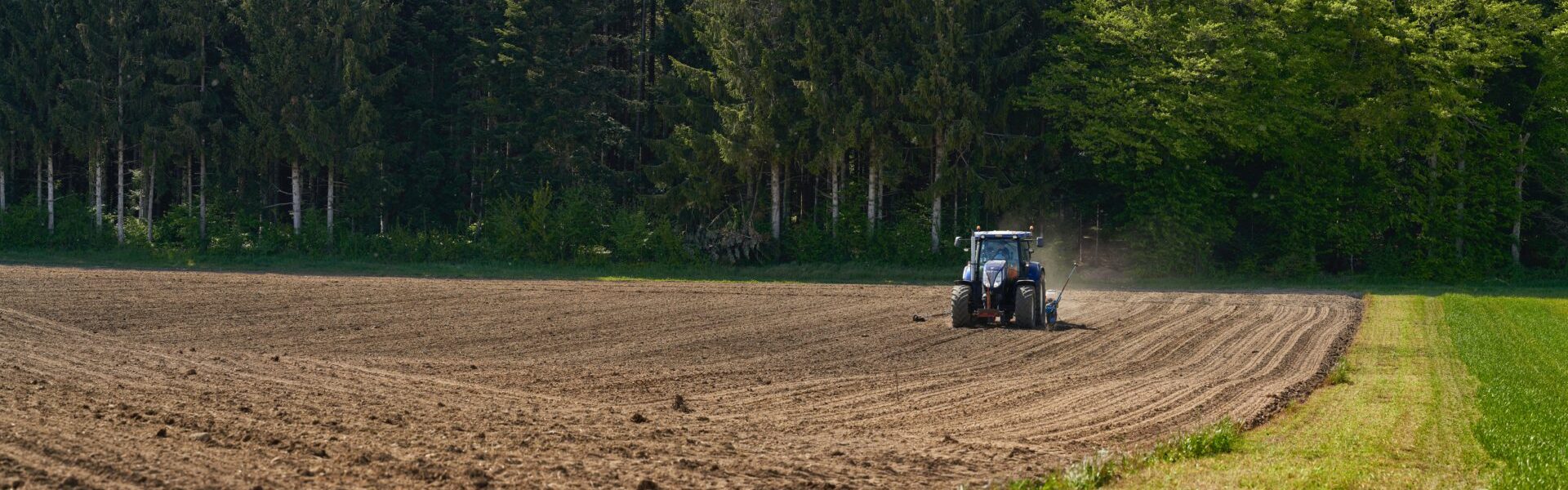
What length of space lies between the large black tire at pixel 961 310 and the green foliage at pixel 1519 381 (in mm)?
7858

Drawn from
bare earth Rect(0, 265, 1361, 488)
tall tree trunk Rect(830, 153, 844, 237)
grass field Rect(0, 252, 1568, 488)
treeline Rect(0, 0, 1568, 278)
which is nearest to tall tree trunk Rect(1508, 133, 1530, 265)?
treeline Rect(0, 0, 1568, 278)

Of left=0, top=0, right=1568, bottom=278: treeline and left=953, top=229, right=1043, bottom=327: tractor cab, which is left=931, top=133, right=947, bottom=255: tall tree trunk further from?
left=953, top=229, right=1043, bottom=327: tractor cab

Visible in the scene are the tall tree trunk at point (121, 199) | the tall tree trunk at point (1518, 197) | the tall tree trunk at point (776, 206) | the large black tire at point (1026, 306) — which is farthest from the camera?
the tall tree trunk at point (121, 199)

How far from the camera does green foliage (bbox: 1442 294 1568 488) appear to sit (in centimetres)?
997

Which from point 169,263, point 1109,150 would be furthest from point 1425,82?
point 169,263

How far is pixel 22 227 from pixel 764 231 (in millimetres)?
28225

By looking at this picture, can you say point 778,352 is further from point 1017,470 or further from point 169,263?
point 169,263

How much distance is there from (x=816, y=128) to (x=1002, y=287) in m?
20.1

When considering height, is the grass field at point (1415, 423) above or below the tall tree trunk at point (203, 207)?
below

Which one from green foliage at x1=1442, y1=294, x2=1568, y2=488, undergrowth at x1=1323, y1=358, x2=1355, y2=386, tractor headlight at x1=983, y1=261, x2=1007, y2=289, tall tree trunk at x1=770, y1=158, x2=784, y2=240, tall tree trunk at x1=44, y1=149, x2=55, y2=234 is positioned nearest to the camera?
green foliage at x1=1442, y1=294, x2=1568, y2=488

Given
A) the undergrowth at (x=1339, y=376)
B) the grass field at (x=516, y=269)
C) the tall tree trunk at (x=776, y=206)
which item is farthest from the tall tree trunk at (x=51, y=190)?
the undergrowth at (x=1339, y=376)

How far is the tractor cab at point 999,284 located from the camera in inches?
899

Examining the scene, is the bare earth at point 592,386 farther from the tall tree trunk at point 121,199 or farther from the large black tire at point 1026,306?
the tall tree trunk at point 121,199

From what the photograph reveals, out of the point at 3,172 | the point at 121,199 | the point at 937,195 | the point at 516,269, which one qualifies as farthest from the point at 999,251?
the point at 3,172
